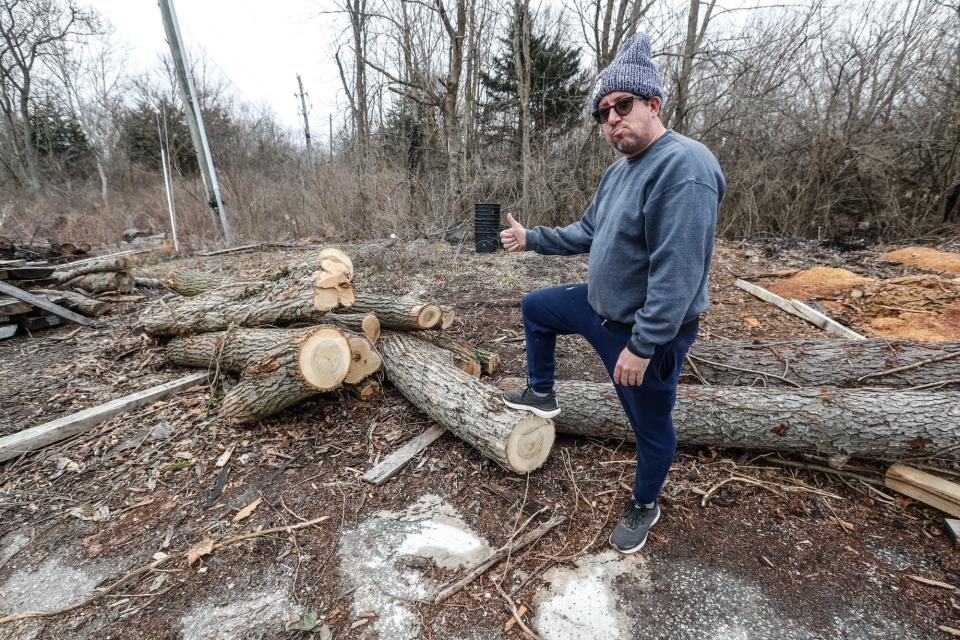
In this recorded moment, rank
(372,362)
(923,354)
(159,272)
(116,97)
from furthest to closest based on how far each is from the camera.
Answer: (116,97) → (159,272) → (372,362) → (923,354)

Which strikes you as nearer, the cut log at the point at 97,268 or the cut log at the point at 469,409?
the cut log at the point at 469,409

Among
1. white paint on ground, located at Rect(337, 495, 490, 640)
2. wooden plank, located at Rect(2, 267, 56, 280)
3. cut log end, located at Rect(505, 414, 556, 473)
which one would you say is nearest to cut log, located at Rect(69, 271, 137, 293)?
wooden plank, located at Rect(2, 267, 56, 280)

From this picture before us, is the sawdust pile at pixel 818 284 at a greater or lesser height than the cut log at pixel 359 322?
lesser

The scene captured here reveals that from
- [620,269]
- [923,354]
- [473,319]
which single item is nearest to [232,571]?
[620,269]

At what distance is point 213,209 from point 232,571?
10.1 metres

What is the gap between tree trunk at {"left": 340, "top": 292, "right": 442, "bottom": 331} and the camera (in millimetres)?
3189

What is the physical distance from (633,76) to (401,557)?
7.09 ft

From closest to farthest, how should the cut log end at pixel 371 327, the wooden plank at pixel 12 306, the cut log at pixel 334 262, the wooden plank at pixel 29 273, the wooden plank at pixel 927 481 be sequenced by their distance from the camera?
the wooden plank at pixel 927 481 < the cut log end at pixel 371 327 < the cut log at pixel 334 262 < the wooden plank at pixel 12 306 < the wooden plank at pixel 29 273

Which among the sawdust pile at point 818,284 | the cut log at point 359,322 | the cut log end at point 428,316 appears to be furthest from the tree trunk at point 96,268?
the sawdust pile at point 818,284

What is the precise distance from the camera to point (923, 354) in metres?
2.69

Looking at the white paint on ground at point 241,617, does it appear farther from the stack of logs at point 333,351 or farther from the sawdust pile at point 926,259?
the sawdust pile at point 926,259

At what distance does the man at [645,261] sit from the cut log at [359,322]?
1688 mm

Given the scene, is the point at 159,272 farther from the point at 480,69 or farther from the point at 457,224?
the point at 480,69

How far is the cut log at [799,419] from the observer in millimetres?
2105
